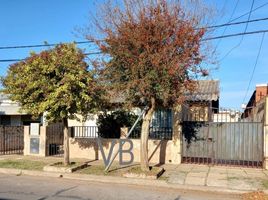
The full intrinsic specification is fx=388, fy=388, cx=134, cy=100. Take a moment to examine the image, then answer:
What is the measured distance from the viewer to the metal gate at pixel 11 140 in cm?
1981

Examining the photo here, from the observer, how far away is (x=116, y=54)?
1243 centimetres

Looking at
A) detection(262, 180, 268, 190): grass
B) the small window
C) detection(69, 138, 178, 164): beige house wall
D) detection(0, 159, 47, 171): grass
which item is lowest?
detection(262, 180, 268, 190): grass

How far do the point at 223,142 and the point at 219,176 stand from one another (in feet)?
8.32

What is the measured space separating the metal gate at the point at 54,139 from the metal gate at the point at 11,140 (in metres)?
2.22

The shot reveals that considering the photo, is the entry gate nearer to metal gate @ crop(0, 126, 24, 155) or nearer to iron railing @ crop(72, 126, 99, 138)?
iron railing @ crop(72, 126, 99, 138)

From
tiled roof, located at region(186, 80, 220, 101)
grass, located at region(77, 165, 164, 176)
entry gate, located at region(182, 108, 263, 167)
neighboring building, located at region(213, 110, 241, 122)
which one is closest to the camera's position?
grass, located at region(77, 165, 164, 176)

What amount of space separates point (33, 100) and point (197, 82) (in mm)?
5912

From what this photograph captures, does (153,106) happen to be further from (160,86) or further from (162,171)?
(162,171)

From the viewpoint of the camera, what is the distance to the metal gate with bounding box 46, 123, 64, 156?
1828cm

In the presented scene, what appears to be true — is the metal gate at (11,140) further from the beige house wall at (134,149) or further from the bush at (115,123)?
the bush at (115,123)

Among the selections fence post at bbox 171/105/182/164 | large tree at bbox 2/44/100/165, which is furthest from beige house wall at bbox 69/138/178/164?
large tree at bbox 2/44/100/165

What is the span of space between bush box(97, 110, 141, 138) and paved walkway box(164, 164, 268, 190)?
15.0 feet

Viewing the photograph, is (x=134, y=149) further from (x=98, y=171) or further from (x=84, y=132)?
(x=84, y=132)

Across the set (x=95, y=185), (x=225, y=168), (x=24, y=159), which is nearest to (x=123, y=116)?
(x=24, y=159)
